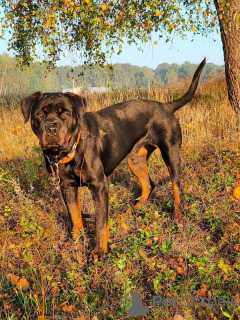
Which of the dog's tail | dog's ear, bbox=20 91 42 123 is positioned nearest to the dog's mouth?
dog's ear, bbox=20 91 42 123

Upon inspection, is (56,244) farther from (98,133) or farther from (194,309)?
A: (194,309)

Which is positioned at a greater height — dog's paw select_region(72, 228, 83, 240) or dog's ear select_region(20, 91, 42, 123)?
dog's ear select_region(20, 91, 42, 123)

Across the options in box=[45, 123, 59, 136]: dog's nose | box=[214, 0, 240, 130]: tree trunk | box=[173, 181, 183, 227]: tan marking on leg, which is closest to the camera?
box=[45, 123, 59, 136]: dog's nose

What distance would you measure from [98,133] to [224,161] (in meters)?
2.20

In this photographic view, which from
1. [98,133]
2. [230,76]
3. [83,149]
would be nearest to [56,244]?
[83,149]

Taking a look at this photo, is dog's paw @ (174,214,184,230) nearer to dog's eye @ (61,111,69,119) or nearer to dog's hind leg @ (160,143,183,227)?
dog's hind leg @ (160,143,183,227)

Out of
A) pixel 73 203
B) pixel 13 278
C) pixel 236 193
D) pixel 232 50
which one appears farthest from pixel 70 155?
pixel 232 50

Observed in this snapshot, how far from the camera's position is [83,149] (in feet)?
10.8

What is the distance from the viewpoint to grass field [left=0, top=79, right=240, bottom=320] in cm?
234

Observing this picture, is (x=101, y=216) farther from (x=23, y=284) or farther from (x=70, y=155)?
(x=23, y=284)

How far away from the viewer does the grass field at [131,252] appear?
2340mm

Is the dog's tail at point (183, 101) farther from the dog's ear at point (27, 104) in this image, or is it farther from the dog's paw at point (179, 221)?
the dog's ear at point (27, 104)

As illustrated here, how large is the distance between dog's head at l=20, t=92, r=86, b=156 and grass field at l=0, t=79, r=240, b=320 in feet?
2.53

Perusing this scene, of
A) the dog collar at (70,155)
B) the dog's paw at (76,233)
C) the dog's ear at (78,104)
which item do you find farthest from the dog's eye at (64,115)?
the dog's paw at (76,233)
